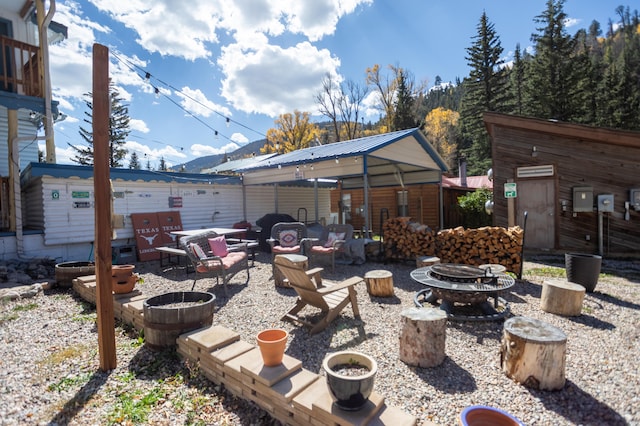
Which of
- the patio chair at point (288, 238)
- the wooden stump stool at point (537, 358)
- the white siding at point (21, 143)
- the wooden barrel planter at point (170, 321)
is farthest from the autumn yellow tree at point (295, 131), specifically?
the wooden stump stool at point (537, 358)

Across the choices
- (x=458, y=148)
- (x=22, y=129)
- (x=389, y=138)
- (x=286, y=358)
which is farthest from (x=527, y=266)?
(x=458, y=148)

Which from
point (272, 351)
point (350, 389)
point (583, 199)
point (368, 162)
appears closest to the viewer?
point (350, 389)

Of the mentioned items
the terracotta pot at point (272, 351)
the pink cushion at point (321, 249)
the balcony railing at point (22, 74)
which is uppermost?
the balcony railing at point (22, 74)

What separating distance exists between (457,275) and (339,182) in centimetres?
969

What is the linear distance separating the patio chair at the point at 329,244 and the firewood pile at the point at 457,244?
958 mm

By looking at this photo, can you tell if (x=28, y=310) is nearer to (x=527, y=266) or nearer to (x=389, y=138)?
(x=389, y=138)

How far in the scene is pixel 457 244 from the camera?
20.6 feet

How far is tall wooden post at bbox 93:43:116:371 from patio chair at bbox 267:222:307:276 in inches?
157

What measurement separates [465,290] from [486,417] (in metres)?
1.97

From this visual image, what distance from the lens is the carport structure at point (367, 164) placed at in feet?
25.6

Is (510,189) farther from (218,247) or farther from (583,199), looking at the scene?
(218,247)

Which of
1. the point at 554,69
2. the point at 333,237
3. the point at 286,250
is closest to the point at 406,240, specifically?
the point at 333,237

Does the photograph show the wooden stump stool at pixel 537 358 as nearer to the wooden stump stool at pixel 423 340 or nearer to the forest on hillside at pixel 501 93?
the wooden stump stool at pixel 423 340

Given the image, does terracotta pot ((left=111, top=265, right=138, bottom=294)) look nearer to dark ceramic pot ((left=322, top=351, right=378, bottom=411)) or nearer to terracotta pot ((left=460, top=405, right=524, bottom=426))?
dark ceramic pot ((left=322, top=351, right=378, bottom=411))
